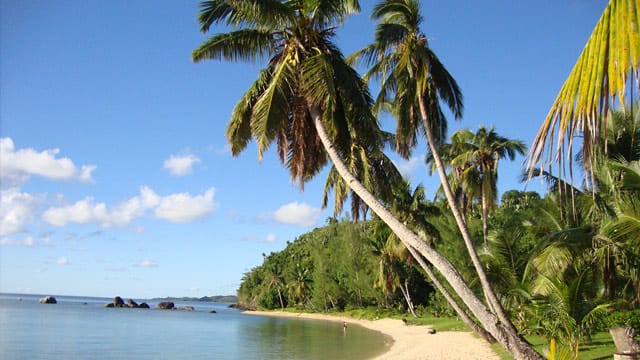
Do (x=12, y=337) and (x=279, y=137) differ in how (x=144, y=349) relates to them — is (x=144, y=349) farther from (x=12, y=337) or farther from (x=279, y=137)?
(x=279, y=137)

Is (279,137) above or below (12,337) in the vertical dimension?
above

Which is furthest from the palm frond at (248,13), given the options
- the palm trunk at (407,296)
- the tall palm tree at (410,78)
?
the palm trunk at (407,296)

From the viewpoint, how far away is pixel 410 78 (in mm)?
11805

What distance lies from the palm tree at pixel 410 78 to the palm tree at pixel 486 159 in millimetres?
10825

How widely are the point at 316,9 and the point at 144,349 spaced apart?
2655 centimetres

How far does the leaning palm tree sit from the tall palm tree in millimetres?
935

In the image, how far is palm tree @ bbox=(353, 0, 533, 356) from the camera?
11602 mm

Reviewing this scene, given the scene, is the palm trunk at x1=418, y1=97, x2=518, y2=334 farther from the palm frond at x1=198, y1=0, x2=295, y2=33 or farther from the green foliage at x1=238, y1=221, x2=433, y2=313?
the green foliage at x1=238, y1=221, x2=433, y2=313

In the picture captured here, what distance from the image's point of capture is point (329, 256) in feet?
227

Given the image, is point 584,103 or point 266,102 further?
point 266,102

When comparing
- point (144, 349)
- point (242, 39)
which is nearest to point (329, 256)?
point (144, 349)

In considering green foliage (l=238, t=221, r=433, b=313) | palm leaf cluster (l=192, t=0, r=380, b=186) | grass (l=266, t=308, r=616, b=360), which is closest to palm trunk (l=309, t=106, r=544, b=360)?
palm leaf cluster (l=192, t=0, r=380, b=186)

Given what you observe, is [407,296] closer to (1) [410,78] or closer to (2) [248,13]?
(1) [410,78]

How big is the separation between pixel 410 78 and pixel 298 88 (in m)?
2.65
